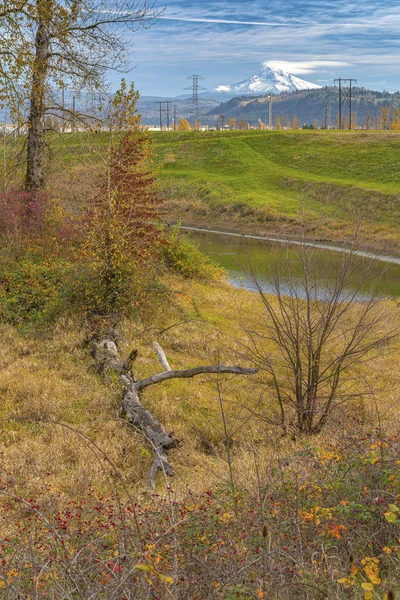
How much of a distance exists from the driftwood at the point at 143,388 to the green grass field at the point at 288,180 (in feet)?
79.8

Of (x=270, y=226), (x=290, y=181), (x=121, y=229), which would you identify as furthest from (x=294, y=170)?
(x=121, y=229)

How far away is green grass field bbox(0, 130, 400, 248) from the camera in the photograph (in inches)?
1641

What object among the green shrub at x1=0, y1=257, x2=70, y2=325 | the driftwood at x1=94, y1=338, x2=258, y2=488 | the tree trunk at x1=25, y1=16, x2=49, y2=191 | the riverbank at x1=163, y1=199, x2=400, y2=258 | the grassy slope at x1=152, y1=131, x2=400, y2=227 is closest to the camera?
the driftwood at x1=94, y1=338, x2=258, y2=488

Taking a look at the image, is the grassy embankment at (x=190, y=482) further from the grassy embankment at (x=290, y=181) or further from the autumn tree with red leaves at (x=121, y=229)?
the grassy embankment at (x=290, y=181)

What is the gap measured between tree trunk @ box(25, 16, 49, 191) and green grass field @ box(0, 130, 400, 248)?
1919 cm

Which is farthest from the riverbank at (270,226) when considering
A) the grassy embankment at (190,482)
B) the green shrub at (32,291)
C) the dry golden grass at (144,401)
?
the grassy embankment at (190,482)

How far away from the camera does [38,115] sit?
A: 58.7ft

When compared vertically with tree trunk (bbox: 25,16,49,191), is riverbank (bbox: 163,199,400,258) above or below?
below

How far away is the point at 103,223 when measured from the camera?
14203 millimetres

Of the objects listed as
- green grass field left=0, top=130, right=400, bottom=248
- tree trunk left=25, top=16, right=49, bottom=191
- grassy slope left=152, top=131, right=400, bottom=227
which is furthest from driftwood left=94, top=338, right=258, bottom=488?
grassy slope left=152, top=131, right=400, bottom=227

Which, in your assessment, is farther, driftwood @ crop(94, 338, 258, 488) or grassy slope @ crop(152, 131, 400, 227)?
Answer: grassy slope @ crop(152, 131, 400, 227)

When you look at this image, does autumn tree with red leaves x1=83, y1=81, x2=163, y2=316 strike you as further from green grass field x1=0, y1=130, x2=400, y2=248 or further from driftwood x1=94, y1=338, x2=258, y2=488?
green grass field x1=0, y1=130, x2=400, y2=248

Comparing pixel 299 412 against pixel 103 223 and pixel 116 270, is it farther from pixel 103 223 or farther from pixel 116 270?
pixel 103 223

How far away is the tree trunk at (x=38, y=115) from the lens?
54.3ft
